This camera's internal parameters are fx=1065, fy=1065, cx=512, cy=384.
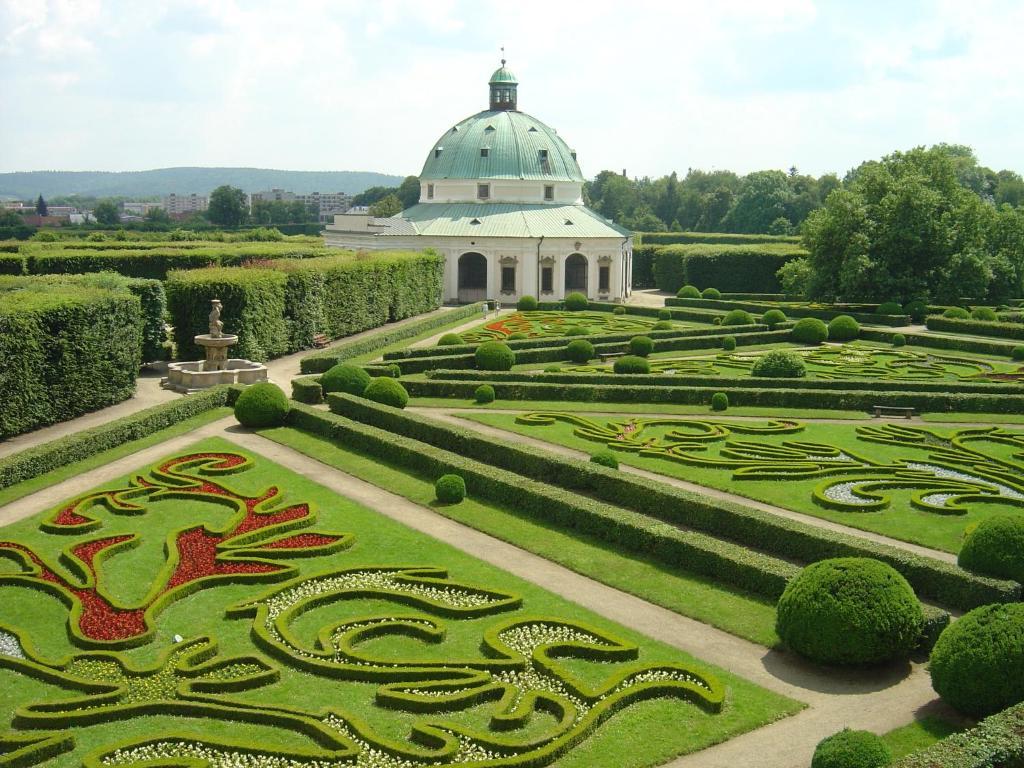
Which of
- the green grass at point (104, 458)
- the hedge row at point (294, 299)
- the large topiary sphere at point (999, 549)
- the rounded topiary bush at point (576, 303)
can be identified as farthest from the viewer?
the rounded topiary bush at point (576, 303)

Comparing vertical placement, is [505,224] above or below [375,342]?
above

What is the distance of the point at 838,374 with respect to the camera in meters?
38.3

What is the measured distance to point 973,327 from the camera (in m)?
49.6

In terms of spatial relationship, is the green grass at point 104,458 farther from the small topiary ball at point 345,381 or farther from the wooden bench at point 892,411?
the wooden bench at point 892,411

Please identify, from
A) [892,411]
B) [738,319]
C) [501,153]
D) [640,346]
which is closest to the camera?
[892,411]

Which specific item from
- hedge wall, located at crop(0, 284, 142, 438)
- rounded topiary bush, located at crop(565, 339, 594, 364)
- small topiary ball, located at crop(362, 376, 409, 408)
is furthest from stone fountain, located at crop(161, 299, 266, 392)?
rounded topiary bush, located at crop(565, 339, 594, 364)

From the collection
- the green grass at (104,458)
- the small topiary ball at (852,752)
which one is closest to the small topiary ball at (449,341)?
the green grass at (104,458)

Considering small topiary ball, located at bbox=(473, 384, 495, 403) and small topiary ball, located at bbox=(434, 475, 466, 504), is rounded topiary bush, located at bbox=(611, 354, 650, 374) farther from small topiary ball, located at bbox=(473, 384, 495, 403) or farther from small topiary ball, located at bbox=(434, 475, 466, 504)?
small topiary ball, located at bbox=(434, 475, 466, 504)

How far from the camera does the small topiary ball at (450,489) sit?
2170 cm

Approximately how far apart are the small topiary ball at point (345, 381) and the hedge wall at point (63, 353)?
20.8ft

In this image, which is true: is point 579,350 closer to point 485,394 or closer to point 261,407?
point 485,394

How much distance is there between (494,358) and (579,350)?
4.35 metres

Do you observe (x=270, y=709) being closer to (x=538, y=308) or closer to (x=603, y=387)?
(x=603, y=387)

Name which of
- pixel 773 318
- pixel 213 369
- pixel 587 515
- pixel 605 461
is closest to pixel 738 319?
pixel 773 318
